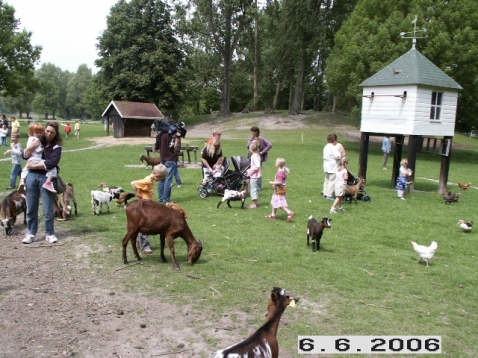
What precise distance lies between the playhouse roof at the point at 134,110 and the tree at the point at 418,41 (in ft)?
58.1

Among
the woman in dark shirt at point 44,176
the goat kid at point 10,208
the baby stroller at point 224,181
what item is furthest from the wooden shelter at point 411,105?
the goat kid at point 10,208

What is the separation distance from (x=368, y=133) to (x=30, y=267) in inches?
549

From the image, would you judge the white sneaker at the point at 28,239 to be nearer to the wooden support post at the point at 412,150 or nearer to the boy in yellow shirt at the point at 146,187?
the boy in yellow shirt at the point at 146,187

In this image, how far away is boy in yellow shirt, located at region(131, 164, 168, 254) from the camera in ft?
26.0

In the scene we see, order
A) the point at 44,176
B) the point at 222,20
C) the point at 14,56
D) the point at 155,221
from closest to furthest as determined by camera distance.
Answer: the point at 155,221 → the point at 44,176 → the point at 14,56 → the point at 222,20

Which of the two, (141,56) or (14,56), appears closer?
(14,56)

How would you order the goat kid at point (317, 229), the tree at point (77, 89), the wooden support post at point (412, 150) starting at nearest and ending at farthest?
the goat kid at point (317, 229), the wooden support post at point (412, 150), the tree at point (77, 89)

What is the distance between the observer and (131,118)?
41906mm

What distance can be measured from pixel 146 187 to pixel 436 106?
12.7 metres

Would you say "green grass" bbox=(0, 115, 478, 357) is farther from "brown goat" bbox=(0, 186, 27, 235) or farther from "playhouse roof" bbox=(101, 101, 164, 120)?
"playhouse roof" bbox=(101, 101, 164, 120)

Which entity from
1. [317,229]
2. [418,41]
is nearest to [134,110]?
[418,41]

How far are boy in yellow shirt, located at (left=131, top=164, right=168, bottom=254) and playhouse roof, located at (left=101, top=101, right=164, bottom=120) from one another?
34460 millimetres

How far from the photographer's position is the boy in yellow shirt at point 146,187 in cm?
793

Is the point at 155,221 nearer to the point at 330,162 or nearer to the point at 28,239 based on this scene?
the point at 28,239
